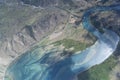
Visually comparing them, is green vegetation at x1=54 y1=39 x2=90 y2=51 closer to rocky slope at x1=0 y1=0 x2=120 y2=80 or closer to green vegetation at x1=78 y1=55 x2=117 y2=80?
rocky slope at x1=0 y1=0 x2=120 y2=80

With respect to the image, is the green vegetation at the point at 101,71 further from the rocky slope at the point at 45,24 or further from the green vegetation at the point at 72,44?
the rocky slope at the point at 45,24

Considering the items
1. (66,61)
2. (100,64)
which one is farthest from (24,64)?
(100,64)

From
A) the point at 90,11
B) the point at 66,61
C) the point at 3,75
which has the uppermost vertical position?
the point at 90,11

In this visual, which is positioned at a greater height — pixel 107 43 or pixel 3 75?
pixel 107 43

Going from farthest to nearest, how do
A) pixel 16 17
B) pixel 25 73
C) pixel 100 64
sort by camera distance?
pixel 16 17, pixel 25 73, pixel 100 64

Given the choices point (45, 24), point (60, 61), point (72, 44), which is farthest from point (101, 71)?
point (45, 24)

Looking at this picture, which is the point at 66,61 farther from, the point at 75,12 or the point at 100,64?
the point at 75,12

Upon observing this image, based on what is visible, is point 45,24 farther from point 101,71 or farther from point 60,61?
point 101,71
